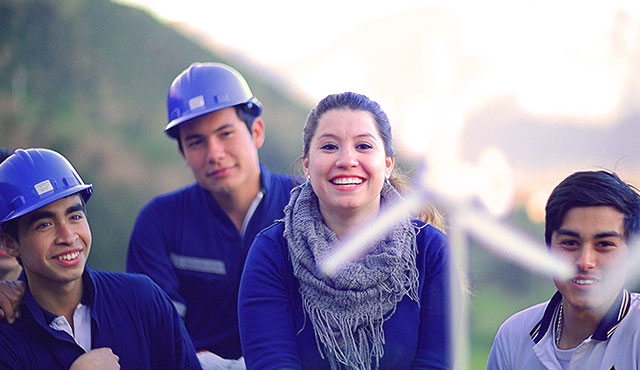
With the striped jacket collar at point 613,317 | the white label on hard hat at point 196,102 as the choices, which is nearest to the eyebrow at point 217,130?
the white label on hard hat at point 196,102

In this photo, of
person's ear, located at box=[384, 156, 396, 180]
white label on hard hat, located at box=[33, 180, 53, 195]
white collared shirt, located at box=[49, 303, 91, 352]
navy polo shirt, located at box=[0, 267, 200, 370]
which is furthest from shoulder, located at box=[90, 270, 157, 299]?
person's ear, located at box=[384, 156, 396, 180]

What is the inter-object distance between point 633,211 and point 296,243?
3.73 ft

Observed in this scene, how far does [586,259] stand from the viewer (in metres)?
2.22

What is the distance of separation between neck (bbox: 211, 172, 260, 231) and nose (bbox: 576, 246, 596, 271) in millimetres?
1691

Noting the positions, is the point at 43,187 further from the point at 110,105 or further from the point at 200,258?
the point at 110,105

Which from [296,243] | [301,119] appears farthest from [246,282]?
[301,119]

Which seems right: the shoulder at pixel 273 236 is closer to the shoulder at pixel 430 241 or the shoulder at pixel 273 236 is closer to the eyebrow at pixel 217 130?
the shoulder at pixel 430 241

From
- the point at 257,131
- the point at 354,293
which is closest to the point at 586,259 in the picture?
the point at 354,293

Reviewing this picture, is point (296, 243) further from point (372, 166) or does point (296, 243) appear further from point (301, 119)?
point (301, 119)

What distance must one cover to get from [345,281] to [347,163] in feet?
1.35

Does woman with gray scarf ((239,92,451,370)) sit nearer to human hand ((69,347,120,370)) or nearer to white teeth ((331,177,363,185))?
white teeth ((331,177,363,185))

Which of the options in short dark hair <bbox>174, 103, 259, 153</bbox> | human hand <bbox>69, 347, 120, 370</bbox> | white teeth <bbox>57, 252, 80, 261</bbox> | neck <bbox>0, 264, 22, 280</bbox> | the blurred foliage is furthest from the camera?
the blurred foliage

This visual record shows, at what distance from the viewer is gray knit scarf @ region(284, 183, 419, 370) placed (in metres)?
2.40

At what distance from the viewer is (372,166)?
8.21 feet
